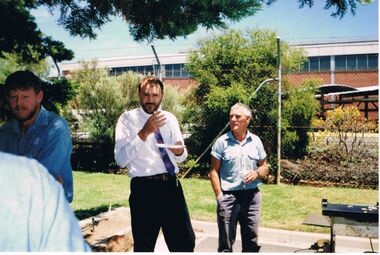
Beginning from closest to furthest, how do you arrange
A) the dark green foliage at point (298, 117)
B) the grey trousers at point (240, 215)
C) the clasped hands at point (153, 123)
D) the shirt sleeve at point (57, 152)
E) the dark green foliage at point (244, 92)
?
the shirt sleeve at point (57, 152), the clasped hands at point (153, 123), the grey trousers at point (240, 215), the dark green foliage at point (298, 117), the dark green foliage at point (244, 92)

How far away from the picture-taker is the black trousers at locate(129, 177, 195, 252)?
9.27 feet

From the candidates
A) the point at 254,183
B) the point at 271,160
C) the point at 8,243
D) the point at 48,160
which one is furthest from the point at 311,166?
the point at 8,243

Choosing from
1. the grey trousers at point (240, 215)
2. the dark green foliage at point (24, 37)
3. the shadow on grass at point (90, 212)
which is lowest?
the shadow on grass at point (90, 212)

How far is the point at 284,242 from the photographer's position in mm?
4605

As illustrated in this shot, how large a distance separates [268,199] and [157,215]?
3817 mm

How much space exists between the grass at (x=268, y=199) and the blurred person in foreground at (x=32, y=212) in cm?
457

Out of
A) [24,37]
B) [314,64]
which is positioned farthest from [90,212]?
[314,64]

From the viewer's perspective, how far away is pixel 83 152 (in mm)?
10281

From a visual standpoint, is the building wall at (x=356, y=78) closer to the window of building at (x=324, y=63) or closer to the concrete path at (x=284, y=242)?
the window of building at (x=324, y=63)

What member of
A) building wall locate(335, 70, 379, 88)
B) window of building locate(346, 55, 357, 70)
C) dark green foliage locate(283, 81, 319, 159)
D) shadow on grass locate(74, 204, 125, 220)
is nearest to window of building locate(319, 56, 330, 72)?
building wall locate(335, 70, 379, 88)

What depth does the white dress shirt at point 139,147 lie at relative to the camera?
285 centimetres

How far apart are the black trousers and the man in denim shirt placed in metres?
0.60

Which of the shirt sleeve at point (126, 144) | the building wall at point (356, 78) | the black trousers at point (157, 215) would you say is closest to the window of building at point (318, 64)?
the building wall at point (356, 78)

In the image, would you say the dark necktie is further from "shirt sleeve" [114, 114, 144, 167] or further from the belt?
"shirt sleeve" [114, 114, 144, 167]
